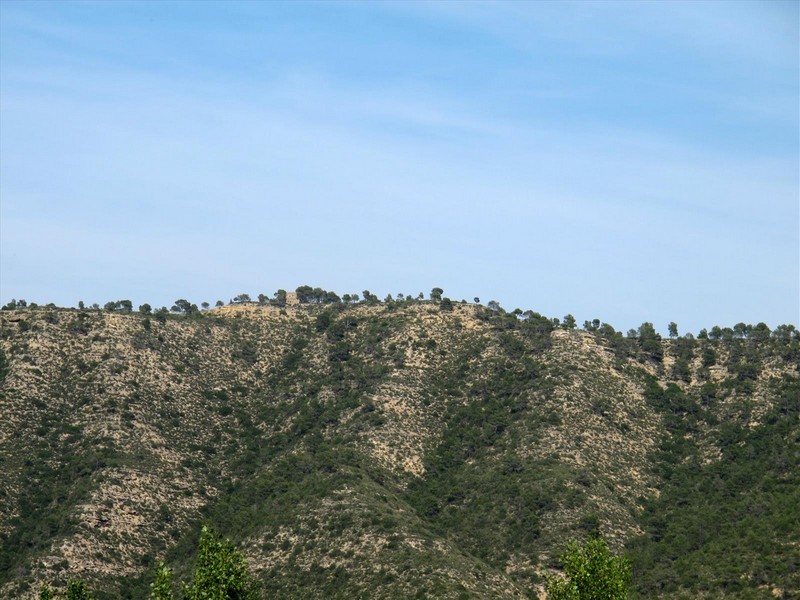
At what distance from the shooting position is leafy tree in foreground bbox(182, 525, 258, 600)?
81.5 meters

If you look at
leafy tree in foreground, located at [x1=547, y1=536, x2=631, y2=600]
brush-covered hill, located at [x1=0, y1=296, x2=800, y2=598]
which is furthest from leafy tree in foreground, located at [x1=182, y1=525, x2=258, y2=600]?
leafy tree in foreground, located at [x1=547, y1=536, x2=631, y2=600]

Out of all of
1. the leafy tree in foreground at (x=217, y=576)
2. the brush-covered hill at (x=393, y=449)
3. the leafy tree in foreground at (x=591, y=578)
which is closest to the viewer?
the leafy tree in foreground at (x=591, y=578)

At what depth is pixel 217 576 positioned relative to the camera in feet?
270

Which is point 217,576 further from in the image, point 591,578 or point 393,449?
point 393,449

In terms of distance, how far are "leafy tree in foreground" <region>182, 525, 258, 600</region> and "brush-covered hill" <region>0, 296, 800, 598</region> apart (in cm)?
1719

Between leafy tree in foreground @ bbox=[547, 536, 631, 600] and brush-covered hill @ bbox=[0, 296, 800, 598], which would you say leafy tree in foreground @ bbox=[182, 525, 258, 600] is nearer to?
brush-covered hill @ bbox=[0, 296, 800, 598]

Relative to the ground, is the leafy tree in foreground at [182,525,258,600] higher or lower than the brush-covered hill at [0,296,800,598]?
lower

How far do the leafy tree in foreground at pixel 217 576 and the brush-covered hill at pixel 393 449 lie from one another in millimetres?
17190

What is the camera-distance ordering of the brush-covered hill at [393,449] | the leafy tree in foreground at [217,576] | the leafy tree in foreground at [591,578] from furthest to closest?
the brush-covered hill at [393,449] → the leafy tree in foreground at [217,576] → the leafy tree in foreground at [591,578]

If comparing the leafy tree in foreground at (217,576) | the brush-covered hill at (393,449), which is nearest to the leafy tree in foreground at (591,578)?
the brush-covered hill at (393,449)

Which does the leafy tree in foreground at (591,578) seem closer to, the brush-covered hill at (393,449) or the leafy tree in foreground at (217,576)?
the brush-covered hill at (393,449)

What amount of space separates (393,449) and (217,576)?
44.8 meters

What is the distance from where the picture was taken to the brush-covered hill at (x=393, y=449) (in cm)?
10588

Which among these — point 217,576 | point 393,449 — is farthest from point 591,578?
point 393,449
